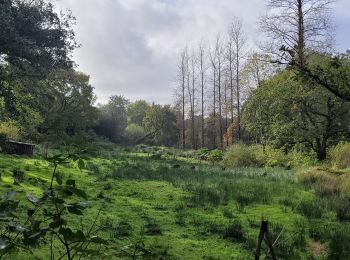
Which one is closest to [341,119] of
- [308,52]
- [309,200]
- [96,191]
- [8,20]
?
[308,52]

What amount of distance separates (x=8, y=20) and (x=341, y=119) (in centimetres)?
1593

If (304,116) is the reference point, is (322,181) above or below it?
below

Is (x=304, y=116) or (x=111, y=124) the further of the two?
(x=111, y=124)

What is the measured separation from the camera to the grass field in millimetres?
5766

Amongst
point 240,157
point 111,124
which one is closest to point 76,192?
point 240,157

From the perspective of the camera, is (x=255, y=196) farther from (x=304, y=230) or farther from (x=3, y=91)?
(x=3, y=91)

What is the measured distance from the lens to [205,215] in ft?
25.8

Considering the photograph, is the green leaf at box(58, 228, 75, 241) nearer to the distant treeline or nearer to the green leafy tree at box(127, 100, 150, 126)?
the distant treeline

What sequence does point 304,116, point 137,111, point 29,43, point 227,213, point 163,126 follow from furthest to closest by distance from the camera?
1. point 137,111
2. point 163,126
3. point 304,116
4. point 29,43
5. point 227,213

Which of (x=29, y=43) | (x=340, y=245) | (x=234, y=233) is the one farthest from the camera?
(x=29, y=43)

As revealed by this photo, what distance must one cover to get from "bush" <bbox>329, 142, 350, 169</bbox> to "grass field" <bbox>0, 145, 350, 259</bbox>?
17.4 ft

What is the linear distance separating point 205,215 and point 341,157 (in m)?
11.8

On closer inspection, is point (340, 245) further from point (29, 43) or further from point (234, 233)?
point (29, 43)

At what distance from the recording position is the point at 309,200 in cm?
945
